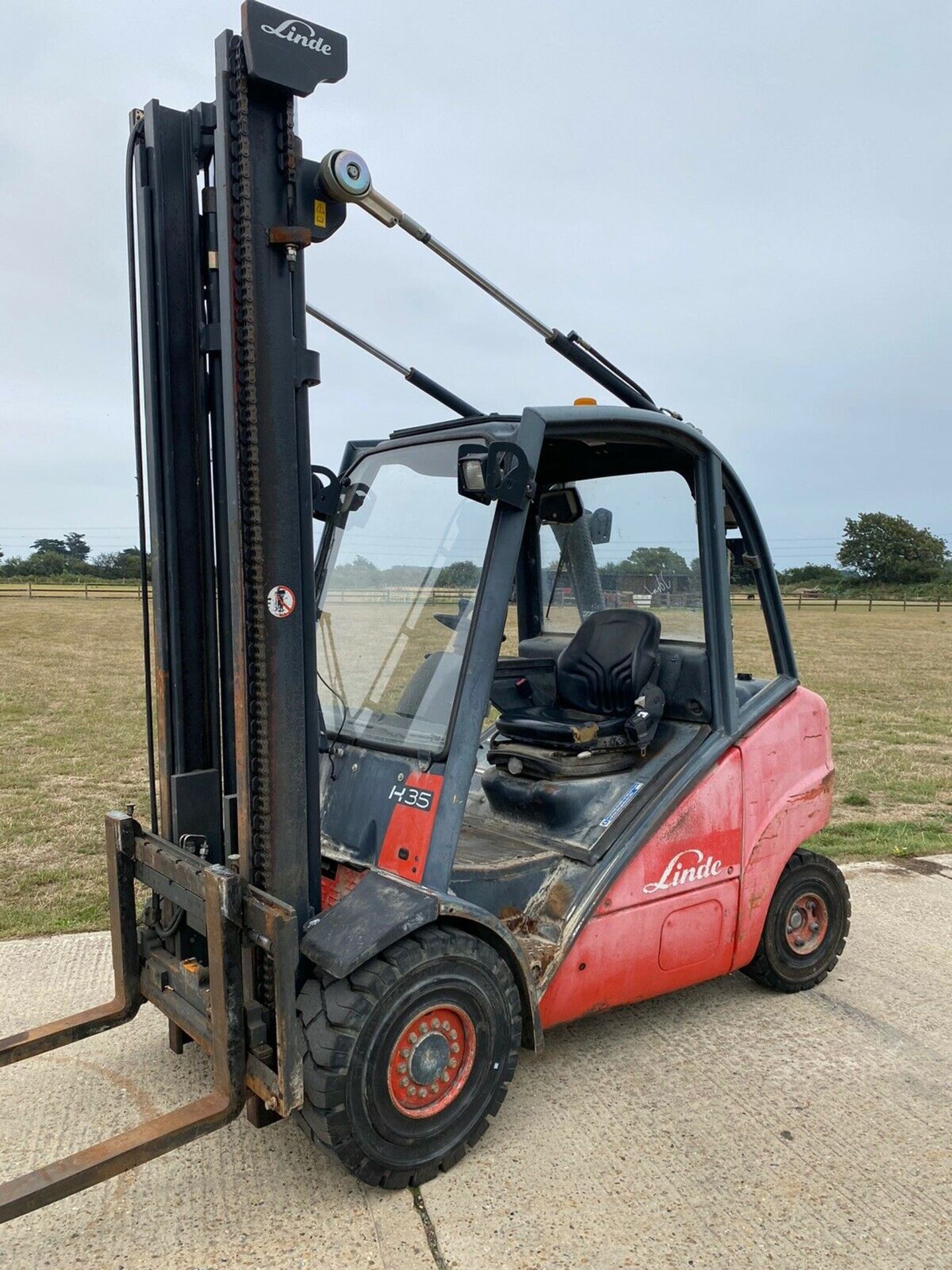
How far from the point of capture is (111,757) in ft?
33.9

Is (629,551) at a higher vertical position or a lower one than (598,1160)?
higher

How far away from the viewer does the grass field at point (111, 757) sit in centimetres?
594

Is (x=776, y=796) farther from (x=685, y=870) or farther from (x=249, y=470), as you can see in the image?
(x=249, y=470)

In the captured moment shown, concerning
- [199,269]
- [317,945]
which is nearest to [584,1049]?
[317,945]

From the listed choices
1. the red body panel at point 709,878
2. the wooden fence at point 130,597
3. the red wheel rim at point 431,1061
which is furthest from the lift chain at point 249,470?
the wooden fence at point 130,597

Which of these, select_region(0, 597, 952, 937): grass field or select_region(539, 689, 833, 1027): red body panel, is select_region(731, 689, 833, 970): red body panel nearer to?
select_region(539, 689, 833, 1027): red body panel

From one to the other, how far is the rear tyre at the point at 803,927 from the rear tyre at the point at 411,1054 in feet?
5.45

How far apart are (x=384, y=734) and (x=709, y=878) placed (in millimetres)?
1429

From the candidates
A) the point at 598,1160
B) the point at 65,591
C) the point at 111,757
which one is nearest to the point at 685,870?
the point at 598,1160

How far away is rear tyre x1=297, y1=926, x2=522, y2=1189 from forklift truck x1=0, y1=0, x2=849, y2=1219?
1 centimetres

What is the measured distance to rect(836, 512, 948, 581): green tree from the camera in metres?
74.1

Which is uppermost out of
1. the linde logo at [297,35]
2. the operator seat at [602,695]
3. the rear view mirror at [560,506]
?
the linde logo at [297,35]

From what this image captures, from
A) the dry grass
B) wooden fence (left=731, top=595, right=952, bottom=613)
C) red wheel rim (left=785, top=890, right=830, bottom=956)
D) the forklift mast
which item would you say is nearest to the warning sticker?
the forklift mast

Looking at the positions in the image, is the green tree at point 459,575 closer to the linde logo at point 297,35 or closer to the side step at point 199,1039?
the side step at point 199,1039
